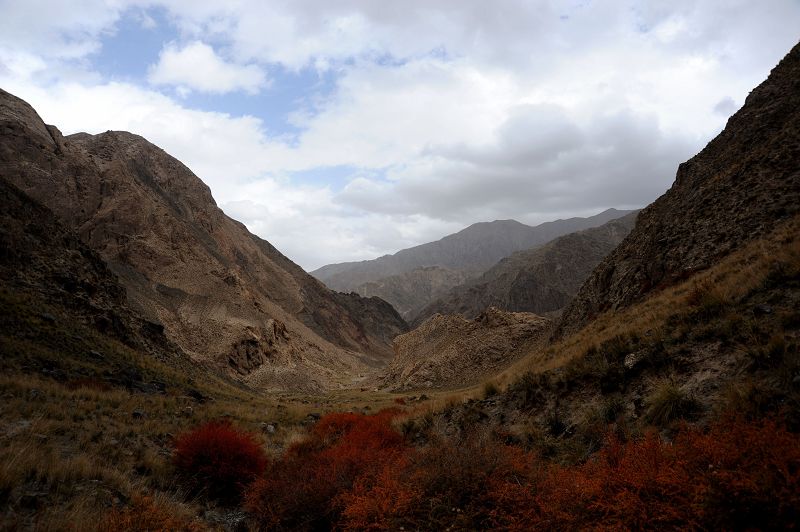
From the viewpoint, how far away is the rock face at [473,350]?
36.6m

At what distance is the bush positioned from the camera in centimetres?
826

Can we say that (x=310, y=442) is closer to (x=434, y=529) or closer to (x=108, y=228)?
(x=434, y=529)

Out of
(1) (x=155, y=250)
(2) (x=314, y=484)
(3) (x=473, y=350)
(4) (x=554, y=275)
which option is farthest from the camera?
(4) (x=554, y=275)

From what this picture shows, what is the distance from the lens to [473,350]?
39.9 m

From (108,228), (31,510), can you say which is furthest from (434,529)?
(108,228)

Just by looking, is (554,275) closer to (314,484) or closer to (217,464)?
(217,464)

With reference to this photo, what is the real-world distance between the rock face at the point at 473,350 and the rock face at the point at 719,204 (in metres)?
10.3

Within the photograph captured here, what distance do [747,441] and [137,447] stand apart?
10867mm

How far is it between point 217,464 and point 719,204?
70.3 ft

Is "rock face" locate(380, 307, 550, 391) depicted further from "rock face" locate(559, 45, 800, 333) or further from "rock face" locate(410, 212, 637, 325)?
"rock face" locate(410, 212, 637, 325)

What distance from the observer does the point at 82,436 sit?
27.7 ft

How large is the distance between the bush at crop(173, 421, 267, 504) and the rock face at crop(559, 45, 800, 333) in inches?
655

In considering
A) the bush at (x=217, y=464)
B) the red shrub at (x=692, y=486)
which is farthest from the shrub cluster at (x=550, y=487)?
the bush at (x=217, y=464)

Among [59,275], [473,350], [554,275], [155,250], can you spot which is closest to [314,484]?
[59,275]
